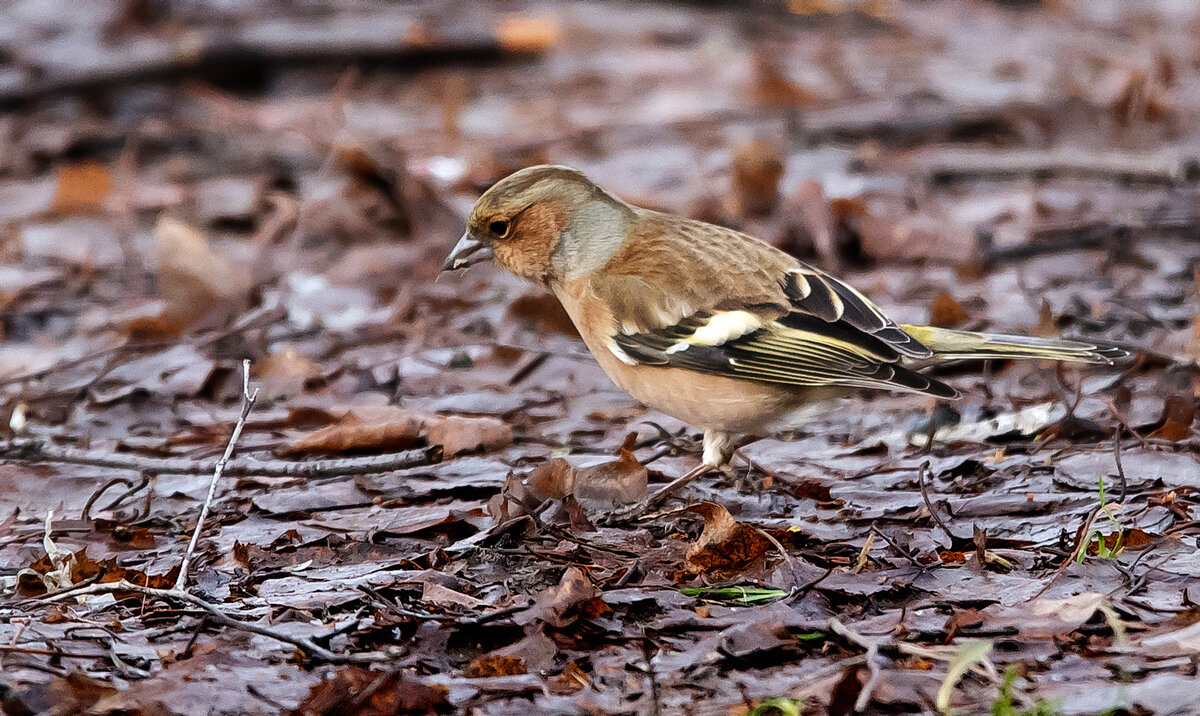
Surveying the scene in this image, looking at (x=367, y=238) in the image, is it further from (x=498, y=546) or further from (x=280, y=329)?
(x=498, y=546)

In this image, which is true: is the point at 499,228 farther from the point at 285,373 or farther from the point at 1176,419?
the point at 1176,419

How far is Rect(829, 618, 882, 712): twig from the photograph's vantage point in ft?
10.3

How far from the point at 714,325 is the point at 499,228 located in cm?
101

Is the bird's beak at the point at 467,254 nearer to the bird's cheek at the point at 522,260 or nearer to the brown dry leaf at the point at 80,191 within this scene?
the bird's cheek at the point at 522,260

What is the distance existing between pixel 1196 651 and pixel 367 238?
18.9 ft

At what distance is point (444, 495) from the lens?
4.86 m

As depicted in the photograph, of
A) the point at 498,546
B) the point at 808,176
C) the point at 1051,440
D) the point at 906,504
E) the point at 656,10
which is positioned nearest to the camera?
the point at 498,546

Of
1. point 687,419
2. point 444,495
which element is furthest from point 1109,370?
point 444,495

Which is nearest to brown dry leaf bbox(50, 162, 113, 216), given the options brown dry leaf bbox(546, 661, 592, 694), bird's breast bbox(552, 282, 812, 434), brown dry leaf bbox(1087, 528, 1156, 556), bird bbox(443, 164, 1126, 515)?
bird bbox(443, 164, 1126, 515)

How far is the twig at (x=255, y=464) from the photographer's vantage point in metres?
4.78

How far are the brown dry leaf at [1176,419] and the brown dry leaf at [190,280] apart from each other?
451cm

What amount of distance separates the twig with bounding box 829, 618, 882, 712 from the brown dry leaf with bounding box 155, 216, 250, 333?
4.32 metres

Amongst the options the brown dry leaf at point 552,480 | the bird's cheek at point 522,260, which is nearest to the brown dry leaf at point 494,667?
the brown dry leaf at point 552,480

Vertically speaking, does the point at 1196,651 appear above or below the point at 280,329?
above
